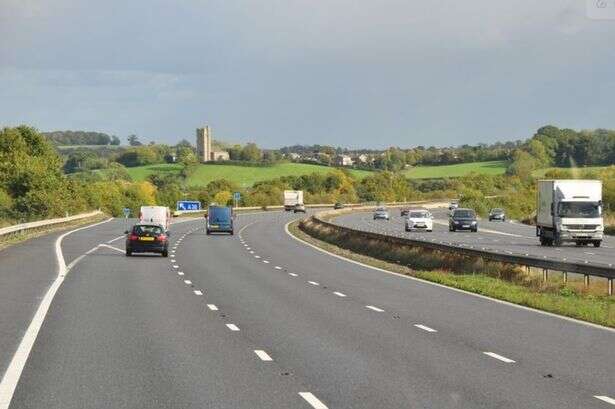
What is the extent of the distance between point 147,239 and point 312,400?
29.6 m

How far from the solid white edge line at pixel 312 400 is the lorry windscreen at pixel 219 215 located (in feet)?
186

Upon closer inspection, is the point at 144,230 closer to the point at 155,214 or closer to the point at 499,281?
the point at 499,281

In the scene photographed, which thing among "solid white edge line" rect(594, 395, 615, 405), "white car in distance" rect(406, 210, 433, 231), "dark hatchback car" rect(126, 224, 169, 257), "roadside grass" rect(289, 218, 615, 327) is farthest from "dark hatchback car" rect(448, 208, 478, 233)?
"solid white edge line" rect(594, 395, 615, 405)

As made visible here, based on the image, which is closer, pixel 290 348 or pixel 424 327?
pixel 290 348

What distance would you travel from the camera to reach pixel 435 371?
39.6 feet

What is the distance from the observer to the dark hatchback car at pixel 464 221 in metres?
67.8

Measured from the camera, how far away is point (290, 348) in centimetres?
1409

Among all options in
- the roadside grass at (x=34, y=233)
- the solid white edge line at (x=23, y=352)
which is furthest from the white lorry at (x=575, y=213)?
the solid white edge line at (x=23, y=352)

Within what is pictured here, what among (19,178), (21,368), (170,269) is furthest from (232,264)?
(19,178)

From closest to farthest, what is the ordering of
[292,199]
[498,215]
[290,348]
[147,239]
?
[290,348], [147,239], [498,215], [292,199]

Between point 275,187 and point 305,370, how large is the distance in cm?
18203

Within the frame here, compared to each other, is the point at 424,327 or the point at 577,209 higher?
the point at 577,209

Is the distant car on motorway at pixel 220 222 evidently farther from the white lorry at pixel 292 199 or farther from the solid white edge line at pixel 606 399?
the white lorry at pixel 292 199

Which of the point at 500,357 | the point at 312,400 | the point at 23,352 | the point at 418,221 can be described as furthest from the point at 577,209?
the point at 312,400
